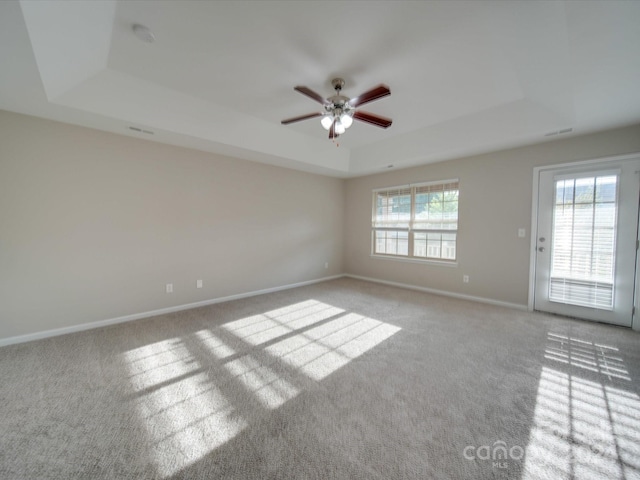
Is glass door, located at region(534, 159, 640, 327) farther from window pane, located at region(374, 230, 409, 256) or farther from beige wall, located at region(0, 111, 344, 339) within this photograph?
beige wall, located at region(0, 111, 344, 339)

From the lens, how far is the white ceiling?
1.83 metres

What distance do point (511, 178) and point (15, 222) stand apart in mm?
6244

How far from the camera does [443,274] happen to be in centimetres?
466

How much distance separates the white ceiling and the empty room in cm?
2

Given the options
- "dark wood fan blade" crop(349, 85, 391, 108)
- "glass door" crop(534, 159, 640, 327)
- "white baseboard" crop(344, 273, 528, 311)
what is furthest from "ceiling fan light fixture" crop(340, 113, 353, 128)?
"white baseboard" crop(344, 273, 528, 311)

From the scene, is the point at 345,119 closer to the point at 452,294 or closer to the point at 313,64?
the point at 313,64

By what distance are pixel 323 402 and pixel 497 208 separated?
390 cm

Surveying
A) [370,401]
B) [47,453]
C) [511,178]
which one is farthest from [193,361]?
[511,178]

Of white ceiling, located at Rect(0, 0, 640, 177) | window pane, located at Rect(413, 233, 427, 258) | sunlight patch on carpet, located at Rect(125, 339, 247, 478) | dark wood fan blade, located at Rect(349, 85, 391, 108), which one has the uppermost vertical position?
white ceiling, located at Rect(0, 0, 640, 177)

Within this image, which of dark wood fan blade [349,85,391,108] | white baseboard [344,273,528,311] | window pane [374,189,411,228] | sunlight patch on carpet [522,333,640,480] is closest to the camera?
sunlight patch on carpet [522,333,640,480]

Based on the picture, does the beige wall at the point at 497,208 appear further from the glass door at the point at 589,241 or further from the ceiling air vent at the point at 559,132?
the ceiling air vent at the point at 559,132

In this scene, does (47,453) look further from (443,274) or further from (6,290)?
(443,274)

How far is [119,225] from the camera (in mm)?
3258

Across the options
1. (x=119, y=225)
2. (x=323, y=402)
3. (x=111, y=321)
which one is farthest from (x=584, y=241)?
(x=111, y=321)
